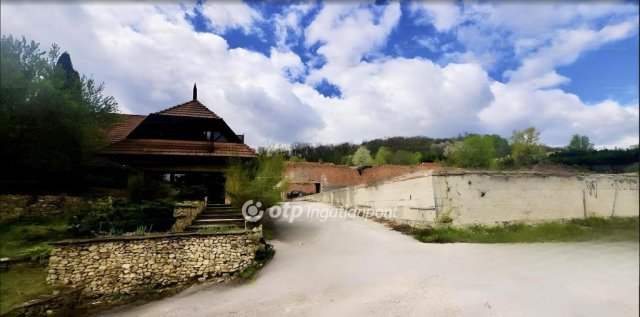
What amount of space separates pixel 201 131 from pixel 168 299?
35.4 ft

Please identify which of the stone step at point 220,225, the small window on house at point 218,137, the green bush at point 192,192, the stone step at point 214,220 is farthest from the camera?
the small window on house at point 218,137

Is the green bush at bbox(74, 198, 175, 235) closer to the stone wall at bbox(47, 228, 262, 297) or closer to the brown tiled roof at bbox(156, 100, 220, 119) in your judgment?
the stone wall at bbox(47, 228, 262, 297)

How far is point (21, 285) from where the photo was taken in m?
7.41

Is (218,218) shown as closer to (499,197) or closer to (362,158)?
(499,197)

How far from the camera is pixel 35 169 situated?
11078mm

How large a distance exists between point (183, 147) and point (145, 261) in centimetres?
854

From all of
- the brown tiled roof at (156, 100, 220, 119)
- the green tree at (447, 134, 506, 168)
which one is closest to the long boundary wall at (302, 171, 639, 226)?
the brown tiled roof at (156, 100, 220, 119)

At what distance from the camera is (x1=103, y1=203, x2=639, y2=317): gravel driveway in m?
4.93

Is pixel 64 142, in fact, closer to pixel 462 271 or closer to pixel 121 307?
pixel 121 307

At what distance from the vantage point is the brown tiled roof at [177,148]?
588 inches

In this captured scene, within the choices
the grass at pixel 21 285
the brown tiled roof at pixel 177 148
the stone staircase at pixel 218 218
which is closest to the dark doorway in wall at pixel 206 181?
the brown tiled roof at pixel 177 148

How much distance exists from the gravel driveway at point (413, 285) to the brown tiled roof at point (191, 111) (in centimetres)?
974

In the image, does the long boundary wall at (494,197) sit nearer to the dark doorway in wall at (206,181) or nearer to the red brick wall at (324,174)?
the dark doorway in wall at (206,181)

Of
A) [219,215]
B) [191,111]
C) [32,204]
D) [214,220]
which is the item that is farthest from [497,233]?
[32,204]
